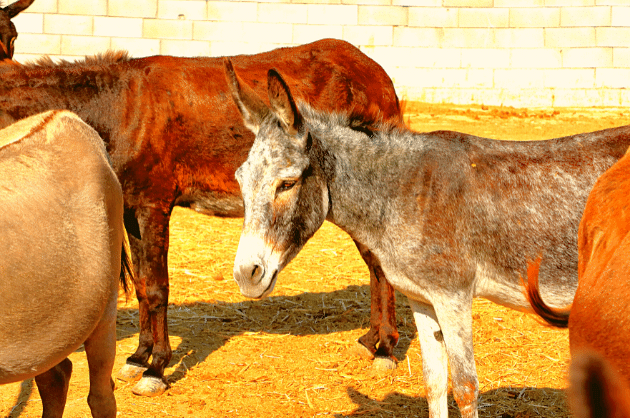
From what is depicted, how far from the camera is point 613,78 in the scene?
478 inches

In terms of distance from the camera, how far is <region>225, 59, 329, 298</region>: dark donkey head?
283cm

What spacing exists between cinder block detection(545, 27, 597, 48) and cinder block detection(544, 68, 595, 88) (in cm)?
45

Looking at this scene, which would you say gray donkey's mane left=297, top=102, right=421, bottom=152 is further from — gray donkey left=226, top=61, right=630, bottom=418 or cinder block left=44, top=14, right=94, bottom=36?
cinder block left=44, top=14, right=94, bottom=36

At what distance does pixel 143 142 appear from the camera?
445 centimetres

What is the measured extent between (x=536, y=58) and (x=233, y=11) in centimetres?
587

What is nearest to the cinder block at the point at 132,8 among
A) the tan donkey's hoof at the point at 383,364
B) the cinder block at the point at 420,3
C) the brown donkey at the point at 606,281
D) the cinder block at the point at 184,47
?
the cinder block at the point at 184,47

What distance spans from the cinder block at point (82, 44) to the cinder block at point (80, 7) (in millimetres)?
457

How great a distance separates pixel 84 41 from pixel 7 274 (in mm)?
10798

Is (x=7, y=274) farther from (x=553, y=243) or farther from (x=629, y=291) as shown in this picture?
(x=553, y=243)

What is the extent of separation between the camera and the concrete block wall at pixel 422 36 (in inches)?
474

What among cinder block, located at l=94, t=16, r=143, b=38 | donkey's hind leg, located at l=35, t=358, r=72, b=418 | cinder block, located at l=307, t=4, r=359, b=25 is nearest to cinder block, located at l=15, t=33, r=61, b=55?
cinder block, located at l=94, t=16, r=143, b=38

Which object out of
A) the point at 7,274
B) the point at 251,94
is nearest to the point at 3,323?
the point at 7,274

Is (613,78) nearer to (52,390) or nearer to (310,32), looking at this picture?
(310,32)

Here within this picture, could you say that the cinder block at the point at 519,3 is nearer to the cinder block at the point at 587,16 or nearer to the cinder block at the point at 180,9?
the cinder block at the point at 587,16
